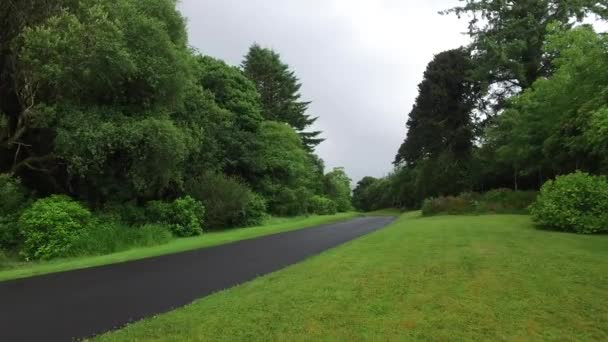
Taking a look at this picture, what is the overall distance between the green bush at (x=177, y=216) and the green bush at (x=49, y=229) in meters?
3.82

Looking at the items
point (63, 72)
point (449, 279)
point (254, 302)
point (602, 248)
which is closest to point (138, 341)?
point (254, 302)

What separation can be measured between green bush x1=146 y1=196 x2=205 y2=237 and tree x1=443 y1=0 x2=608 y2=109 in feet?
75.6

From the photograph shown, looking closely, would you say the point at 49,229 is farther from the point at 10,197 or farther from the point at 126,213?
the point at 126,213

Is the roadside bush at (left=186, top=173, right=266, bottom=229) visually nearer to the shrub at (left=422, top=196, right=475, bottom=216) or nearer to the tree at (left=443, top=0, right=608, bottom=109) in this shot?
the shrub at (left=422, top=196, right=475, bottom=216)

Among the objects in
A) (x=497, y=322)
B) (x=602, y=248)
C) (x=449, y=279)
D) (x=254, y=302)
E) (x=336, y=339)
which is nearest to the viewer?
(x=336, y=339)

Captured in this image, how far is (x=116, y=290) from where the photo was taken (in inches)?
254

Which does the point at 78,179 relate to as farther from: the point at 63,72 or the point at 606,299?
the point at 606,299

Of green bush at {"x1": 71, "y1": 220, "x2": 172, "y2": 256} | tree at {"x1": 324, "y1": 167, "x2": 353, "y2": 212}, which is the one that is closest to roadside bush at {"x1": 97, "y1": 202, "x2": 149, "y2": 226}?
green bush at {"x1": 71, "y1": 220, "x2": 172, "y2": 256}

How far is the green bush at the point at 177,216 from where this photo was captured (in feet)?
49.8

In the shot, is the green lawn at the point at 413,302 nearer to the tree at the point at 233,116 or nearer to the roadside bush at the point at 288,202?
the tree at the point at 233,116

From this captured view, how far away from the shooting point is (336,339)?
386 centimetres

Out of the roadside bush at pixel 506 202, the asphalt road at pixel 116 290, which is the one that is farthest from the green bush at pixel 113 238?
the roadside bush at pixel 506 202

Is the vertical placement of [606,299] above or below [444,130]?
below

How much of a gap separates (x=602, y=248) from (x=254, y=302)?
7.72 metres
